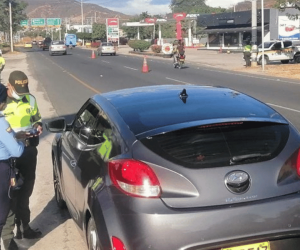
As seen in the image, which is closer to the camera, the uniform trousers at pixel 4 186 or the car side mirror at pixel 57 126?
the uniform trousers at pixel 4 186

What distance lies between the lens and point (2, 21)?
83500 mm

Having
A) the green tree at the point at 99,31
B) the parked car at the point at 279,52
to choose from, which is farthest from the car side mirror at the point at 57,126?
the green tree at the point at 99,31

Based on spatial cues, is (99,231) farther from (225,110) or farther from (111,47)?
(111,47)

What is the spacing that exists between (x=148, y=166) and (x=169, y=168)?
0.14 metres

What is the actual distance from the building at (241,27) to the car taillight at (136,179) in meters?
57.2

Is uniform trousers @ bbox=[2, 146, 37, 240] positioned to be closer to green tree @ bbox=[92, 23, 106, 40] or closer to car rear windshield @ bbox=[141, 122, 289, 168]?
car rear windshield @ bbox=[141, 122, 289, 168]

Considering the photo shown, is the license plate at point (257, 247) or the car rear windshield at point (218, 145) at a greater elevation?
the car rear windshield at point (218, 145)

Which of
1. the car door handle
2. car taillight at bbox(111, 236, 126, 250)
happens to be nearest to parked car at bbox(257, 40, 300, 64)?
the car door handle

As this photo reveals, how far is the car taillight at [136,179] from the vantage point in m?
3.36

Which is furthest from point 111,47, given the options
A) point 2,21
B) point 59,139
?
point 59,139

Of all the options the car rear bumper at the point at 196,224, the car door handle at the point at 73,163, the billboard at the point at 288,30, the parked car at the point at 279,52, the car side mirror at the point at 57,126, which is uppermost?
the billboard at the point at 288,30

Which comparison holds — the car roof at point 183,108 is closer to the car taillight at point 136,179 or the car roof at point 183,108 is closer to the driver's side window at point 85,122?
the driver's side window at point 85,122

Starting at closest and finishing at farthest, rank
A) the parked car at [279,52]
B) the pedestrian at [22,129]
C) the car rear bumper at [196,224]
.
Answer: the car rear bumper at [196,224] → the pedestrian at [22,129] → the parked car at [279,52]

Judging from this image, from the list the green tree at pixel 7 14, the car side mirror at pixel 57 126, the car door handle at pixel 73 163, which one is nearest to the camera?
the car door handle at pixel 73 163
